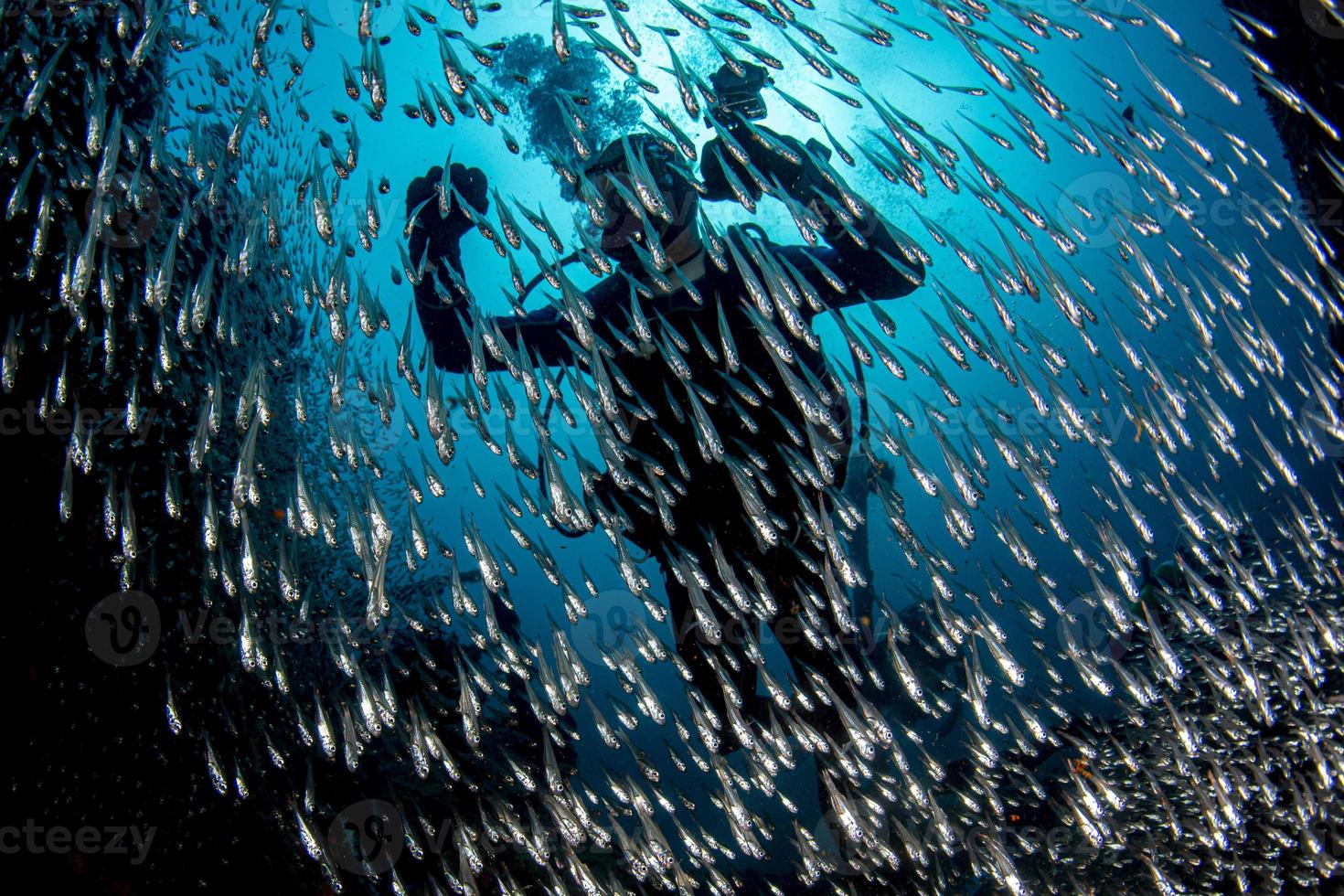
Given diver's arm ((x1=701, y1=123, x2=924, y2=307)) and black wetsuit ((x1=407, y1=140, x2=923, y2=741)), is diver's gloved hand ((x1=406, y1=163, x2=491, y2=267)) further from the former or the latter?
diver's arm ((x1=701, y1=123, x2=924, y2=307))

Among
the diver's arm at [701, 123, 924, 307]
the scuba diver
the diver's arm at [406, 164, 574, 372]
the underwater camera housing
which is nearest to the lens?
the scuba diver

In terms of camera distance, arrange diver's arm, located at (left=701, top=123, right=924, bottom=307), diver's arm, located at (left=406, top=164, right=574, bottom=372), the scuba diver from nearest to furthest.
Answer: the scuba diver < diver's arm, located at (left=701, top=123, right=924, bottom=307) < diver's arm, located at (left=406, top=164, right=574, bottom=372)

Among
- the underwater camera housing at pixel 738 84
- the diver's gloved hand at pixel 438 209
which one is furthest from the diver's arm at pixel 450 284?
the underwater camera housing at pixel 738 84

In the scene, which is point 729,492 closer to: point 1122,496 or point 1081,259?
point 1122,496

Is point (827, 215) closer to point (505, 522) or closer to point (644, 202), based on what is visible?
point (644, 202)

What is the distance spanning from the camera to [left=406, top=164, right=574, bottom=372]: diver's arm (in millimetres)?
4676

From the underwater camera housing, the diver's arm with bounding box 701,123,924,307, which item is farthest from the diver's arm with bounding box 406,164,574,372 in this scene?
the underwater camera housing

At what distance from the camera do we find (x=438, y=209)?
4.82 m

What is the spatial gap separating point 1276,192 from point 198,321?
7.45 m

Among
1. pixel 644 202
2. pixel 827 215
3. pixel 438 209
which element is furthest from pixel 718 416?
pixel 438 209

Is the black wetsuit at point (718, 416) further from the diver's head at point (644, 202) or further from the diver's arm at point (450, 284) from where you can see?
the diver's head at point (644, 202)

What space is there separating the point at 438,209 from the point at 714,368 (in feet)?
8.00

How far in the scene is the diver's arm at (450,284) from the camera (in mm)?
4676

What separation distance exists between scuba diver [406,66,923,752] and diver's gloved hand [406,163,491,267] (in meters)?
0.02
